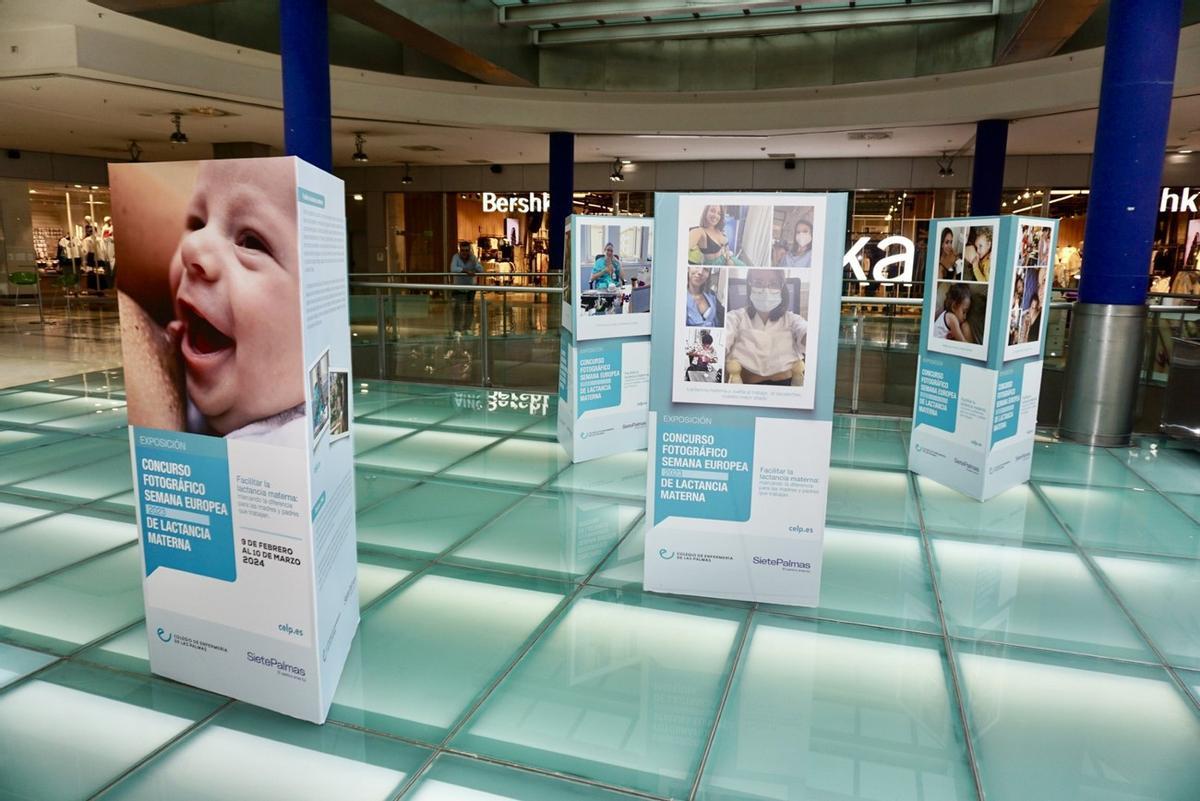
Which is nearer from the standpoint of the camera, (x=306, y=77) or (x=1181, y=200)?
(x=306, y=77)

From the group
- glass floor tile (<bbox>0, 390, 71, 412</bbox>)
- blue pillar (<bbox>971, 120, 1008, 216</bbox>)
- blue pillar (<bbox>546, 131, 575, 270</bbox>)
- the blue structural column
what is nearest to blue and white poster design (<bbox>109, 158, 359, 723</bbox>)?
glass floor tile (<bbox>0, 390, 71, 412</bbox>)

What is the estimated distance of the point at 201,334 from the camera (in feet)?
9.15

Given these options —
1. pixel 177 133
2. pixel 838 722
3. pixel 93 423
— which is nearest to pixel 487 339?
pixel 93 423

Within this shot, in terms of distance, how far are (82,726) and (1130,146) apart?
8.33 meters

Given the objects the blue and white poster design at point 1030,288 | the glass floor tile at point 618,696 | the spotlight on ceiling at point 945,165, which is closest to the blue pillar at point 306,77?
the blue and white poster design at point 1030,288

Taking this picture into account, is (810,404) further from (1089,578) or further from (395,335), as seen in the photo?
(395,335)

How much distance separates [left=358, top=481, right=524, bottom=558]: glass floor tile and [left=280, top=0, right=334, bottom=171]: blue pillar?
553 cm

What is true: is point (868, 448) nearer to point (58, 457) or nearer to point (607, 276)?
point (607, 276)

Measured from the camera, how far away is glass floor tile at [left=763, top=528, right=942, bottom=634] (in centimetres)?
393

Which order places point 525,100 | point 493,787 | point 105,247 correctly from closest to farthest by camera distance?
point 493,787
point 525,100
point 105,247

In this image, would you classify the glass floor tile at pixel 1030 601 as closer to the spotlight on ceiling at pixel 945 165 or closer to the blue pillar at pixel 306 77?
the blue pillar at pixel 306 77

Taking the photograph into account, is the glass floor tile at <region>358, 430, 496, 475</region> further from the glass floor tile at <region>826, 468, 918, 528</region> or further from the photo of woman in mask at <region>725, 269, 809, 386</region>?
the photo of woman in mask at <region>725, 269, 809, 386</region>

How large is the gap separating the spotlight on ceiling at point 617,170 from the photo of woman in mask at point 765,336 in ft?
57.2

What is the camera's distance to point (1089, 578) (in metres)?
4.42
